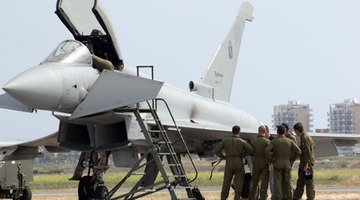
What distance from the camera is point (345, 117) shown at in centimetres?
18225

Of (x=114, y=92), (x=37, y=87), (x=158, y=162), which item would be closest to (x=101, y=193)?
(x=158, y=162)

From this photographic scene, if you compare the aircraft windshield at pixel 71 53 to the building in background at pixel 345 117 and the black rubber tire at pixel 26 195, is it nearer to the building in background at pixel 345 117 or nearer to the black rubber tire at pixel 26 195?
the black rubber tire at pixel 26 195

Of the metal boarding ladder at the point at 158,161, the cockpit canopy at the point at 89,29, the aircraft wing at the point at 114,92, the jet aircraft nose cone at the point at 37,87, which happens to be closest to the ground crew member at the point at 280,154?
the metal boarding ladder at the point at 158,161

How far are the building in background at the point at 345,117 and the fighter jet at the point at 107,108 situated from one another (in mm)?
156217

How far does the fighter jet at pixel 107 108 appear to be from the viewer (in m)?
12.6

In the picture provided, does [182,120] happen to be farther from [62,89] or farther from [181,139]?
[62,89]

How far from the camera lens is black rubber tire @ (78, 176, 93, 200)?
1544cm

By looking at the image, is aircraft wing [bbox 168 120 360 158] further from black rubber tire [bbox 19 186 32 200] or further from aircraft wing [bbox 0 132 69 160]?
black rubber tire [bbox 19 186 32 200]

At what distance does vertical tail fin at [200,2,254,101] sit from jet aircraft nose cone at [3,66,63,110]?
6.92 m

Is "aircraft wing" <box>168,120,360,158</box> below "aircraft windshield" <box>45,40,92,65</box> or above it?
below

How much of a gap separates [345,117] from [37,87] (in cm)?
17518

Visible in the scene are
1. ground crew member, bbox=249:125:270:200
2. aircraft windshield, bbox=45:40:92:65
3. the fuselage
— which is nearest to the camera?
the fuselage

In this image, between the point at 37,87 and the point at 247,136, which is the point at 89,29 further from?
the point at 247,136

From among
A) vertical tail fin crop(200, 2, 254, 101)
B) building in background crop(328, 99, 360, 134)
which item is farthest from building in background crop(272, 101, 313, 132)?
vertical tail fin crop(200, 2, 254, 101)
